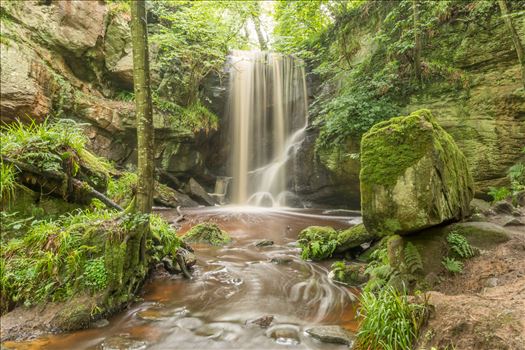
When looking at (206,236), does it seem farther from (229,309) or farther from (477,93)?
(477,93)

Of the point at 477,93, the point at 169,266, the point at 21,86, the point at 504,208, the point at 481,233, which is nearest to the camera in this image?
the point at 481,233

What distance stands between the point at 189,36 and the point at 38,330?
13.3 metres

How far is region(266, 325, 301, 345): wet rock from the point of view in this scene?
309 centimetres

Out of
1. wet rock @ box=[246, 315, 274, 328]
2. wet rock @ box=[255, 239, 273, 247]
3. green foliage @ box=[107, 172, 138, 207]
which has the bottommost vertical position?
wet rock @ box=[246, 315, 274, 328]

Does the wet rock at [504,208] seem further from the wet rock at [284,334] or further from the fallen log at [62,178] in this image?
the fallen log at [62,178]

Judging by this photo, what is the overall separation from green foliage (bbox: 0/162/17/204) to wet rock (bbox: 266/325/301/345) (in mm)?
3591

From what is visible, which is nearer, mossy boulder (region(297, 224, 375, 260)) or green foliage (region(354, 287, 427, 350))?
green foliage (region(354, 287, 427, 350))

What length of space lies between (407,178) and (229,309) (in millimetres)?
2814

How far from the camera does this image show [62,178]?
14.0 feet

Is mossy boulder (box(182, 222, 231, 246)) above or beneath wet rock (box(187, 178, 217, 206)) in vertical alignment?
beneath

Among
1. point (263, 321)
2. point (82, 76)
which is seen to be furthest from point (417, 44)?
point (82, 76)

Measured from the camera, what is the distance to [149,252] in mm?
4391

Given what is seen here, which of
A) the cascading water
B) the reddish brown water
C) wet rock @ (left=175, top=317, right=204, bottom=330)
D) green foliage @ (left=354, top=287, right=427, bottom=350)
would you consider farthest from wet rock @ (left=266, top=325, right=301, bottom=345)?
the cascading water

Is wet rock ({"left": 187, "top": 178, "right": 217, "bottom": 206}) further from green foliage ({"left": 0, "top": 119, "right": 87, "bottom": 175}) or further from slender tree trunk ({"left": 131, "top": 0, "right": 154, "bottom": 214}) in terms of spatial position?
slender tree trunk ({"left": 131, "top": 0, "right": 154, "bottom": 214})
